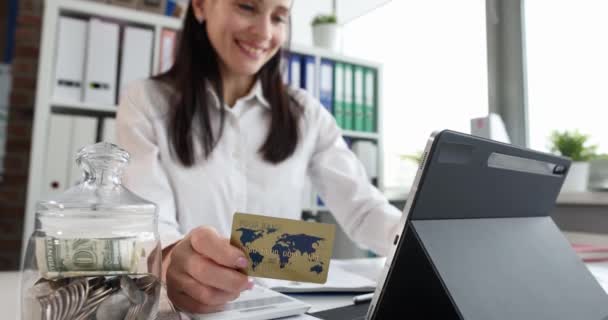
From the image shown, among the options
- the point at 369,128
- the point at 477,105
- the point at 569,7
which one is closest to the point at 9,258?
the point at 369,128

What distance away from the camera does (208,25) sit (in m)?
1.01

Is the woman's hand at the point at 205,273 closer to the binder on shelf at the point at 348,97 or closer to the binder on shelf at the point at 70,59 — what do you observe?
the binder on shelf at the point at 70,59

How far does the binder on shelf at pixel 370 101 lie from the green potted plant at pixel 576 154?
867 millimetres

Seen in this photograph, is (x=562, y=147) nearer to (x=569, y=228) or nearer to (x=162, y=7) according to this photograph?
(x=569, y=228)

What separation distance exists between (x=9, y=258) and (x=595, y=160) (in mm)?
2399

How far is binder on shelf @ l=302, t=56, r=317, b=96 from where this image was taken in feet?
6.14

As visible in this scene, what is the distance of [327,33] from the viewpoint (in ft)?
6.66

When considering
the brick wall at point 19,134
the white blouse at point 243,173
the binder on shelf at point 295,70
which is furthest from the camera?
the binder on shelf at point 295,70

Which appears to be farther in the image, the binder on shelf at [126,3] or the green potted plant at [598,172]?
the binder on shelf at [126,3]

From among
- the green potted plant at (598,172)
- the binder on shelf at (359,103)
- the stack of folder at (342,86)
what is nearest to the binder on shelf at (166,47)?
the stack of folder at (342,86)

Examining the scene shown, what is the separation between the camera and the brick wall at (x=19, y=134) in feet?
5.62

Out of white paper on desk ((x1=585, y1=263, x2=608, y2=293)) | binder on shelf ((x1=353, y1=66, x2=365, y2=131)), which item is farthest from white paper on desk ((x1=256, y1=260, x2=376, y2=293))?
binder on shelf ((x1=353, y1=66, x2=365, y2=131))

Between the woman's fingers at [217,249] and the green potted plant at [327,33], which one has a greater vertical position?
the green potted plant at [327,33]

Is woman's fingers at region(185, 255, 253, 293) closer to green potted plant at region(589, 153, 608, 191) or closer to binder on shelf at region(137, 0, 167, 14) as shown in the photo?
green potted plant at region(589, 153, 608, 191)
